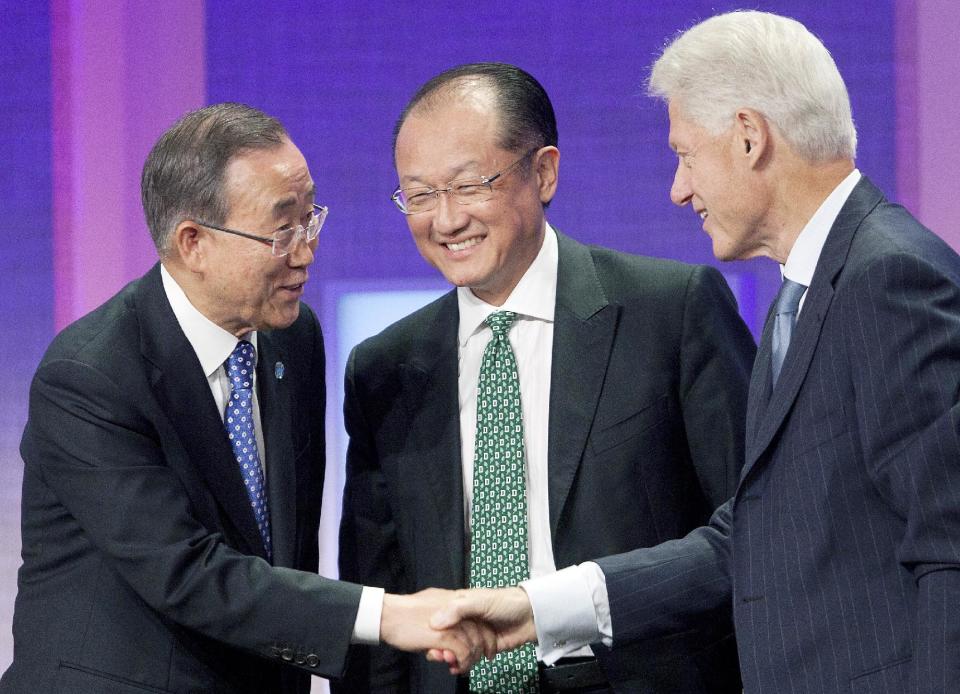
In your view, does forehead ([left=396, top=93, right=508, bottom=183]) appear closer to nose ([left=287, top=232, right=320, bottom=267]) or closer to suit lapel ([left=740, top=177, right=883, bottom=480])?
nose ([left=287, top=232, right=320, bottom=267])

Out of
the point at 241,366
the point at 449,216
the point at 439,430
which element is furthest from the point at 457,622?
the point at 449,216

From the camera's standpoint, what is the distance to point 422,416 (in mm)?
2383

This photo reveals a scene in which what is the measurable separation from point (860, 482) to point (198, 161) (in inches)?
51.1

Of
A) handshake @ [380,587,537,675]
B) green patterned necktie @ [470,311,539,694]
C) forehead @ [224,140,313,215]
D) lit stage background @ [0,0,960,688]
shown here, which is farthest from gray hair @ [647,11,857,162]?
lit stage background @ [0,0,960,688]

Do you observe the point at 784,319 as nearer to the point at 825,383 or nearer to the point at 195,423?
the point at 825,383

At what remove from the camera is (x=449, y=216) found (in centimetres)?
231

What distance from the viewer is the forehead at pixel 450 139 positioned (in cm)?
233

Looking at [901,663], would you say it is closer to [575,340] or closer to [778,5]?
[575,340]

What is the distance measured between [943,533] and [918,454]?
0.09 meters

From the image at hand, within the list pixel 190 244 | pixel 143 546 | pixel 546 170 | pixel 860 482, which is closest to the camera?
pixel 860 482

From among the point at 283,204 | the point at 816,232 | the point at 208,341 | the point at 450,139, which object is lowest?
the point at 208,341

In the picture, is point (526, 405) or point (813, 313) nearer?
point (813, 313)

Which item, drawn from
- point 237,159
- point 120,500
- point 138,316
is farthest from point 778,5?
point 120,500

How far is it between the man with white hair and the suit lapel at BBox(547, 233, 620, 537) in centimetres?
42
